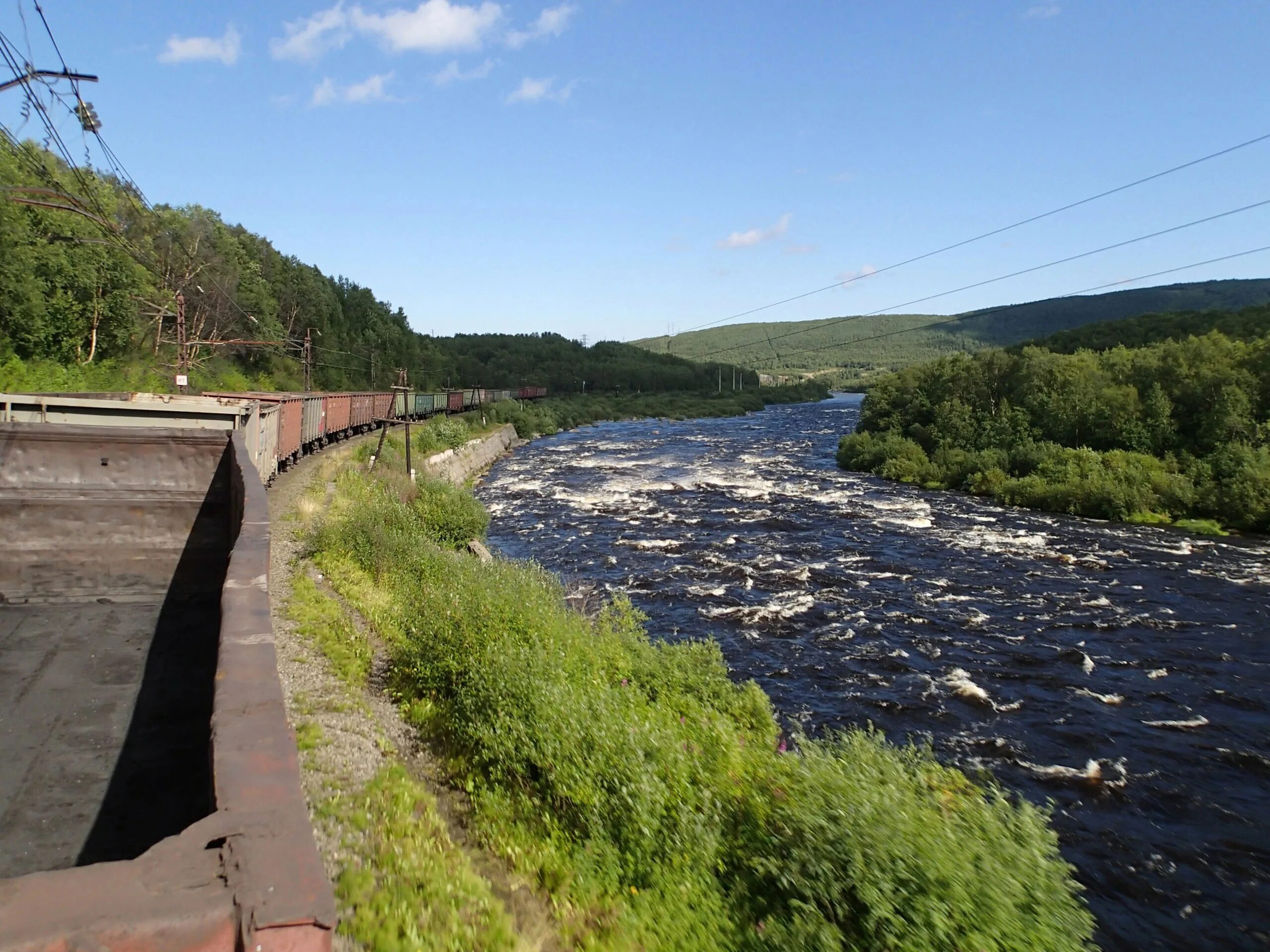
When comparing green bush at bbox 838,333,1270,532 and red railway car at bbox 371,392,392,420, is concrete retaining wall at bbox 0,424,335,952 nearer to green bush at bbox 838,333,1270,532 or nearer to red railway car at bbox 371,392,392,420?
green bush at bbox 838,333,1270,532

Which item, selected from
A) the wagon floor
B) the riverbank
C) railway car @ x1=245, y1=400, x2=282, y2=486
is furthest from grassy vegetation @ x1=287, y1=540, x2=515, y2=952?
the riverbank

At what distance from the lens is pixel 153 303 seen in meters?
37.5

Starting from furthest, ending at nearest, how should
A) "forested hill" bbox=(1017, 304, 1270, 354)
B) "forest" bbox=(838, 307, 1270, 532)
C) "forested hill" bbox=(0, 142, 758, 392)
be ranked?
"forested hill" bbox=(1017, 304, 1270, 354) → "forested hill" bbox=(0, 142, 758, 392) → "forest" bbox=(838, 307, 1270, 532)

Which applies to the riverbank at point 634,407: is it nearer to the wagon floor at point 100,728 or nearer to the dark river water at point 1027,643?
the dark river water at point 1027,643

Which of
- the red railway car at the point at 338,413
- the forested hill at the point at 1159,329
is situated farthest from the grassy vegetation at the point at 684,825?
the forested hill at the point at 1159,329

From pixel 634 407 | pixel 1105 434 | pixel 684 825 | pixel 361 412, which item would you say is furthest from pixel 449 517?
pixel 634 407

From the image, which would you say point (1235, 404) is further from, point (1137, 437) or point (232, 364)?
point (232, 364)

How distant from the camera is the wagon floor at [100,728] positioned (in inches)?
166

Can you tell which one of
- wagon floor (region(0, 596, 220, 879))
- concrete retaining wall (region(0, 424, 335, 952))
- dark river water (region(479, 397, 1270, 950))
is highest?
concrete retaining wall (region(0, 424, 335, 952))

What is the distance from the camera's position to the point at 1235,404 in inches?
1078

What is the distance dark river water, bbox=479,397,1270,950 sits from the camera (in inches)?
329

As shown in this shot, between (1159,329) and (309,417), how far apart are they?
4819 centimetres

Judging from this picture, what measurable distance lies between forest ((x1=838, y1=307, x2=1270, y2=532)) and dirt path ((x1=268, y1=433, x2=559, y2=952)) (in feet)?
82.7

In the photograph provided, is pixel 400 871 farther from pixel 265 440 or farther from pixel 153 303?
pixel 153 303
